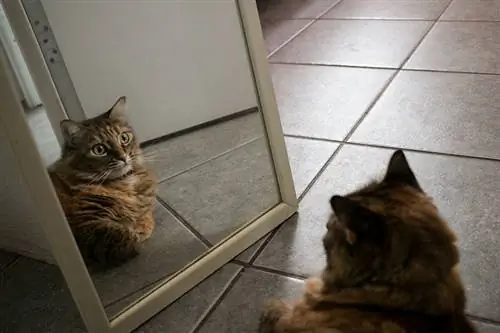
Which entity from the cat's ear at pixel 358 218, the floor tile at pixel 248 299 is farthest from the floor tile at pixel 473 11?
the cat's ear at pixel 358 218

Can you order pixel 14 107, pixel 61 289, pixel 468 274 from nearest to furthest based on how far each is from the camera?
1. pixel 14 107
2. pixel 468 274
3. pixel 61 289

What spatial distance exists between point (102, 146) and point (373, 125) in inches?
33.1

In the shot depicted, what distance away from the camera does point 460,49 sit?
6.86ft

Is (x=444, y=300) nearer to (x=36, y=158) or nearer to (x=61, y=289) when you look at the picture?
(x=36, y=158)

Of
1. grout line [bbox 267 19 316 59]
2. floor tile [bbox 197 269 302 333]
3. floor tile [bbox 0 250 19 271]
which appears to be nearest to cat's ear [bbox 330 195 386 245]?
floor tile [bbox 197 269 302 333]

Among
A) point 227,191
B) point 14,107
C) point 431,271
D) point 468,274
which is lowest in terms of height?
point 468,274

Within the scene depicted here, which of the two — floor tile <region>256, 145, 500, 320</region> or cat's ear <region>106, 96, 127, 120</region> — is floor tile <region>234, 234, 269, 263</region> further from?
cat's ear <region>106, 96, 127, 120</region>

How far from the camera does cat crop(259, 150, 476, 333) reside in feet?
2.89

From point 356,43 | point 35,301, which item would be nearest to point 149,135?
point 35,301

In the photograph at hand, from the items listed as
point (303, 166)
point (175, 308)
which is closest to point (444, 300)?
point (175, 308)

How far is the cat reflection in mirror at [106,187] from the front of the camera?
1190mm

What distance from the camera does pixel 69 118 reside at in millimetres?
1224

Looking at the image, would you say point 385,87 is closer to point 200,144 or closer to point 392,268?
point 200,144

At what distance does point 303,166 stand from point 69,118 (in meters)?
0.68
